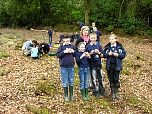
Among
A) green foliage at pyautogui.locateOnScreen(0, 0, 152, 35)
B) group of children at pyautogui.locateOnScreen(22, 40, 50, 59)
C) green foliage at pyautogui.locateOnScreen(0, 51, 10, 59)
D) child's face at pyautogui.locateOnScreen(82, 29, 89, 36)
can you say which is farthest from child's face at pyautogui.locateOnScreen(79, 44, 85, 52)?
green foliage at pyautogui.locateOnScreen(0, 0, 152, 35)

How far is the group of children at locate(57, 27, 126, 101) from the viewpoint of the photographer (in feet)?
34.7

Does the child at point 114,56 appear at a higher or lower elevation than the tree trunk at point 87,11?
lower

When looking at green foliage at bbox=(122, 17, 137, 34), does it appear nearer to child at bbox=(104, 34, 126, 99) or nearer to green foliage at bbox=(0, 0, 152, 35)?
green foliage at bbox=(0, 0, 152, 35)

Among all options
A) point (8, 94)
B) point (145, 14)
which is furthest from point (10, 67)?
point (145, 14)

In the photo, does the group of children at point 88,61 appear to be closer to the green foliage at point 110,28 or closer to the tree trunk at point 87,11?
the tree trunk at point 87,11

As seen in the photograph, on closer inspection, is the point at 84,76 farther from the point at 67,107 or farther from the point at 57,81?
the point at 57,81

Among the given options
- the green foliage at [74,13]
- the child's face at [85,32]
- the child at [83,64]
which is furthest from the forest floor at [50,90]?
the green foliage at [74,13]

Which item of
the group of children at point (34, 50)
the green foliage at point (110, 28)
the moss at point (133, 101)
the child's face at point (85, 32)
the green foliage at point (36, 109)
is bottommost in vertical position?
the moss at point (133, 101)

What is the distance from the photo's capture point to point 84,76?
10.8 meters

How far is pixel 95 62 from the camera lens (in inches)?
436

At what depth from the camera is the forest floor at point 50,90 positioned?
10.6 meters

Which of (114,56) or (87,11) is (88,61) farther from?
(87,11)

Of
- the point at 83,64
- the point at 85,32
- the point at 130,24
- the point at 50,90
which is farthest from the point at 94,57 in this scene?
the point at 130,24

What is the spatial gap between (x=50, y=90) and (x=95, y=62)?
5.94ft
